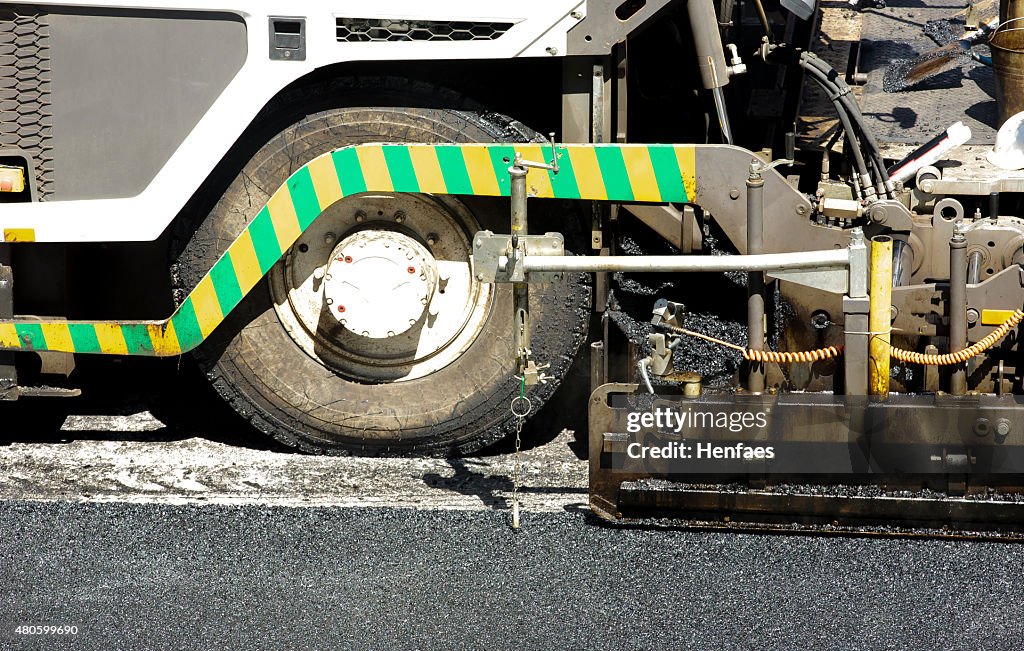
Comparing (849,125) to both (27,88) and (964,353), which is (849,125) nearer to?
(964,353)

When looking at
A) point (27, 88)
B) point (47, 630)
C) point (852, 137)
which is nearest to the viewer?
point (47, 630)

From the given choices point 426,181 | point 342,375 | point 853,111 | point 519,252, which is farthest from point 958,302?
point 342,375

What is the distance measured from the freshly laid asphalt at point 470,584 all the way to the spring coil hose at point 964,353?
52 centimetres

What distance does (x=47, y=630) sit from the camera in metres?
3.58

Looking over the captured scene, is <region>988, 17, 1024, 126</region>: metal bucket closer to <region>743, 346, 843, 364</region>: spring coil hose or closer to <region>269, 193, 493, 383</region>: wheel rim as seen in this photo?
<region>743, 346, 843, 364</region>: spring coil hose

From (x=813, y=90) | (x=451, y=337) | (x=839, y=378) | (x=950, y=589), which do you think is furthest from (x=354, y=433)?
(x=813, y=90)

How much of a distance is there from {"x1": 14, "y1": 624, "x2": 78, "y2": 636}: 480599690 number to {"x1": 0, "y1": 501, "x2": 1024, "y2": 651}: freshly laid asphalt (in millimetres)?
20

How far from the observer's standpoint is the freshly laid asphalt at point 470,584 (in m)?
3.51

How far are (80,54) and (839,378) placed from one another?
2.50 m

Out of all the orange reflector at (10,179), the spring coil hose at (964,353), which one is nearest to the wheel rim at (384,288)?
the orange reflector at (10,179)

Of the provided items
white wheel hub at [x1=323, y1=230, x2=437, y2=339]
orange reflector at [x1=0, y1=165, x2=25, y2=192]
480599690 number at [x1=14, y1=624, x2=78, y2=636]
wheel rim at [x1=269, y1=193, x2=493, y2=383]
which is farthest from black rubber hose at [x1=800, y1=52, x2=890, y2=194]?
480599690 number at [x1=14, y1=624, x2=78, y2=636]

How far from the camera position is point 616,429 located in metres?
3.87

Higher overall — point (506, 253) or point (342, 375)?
point (506, 253)

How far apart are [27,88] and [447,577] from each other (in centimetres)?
197
